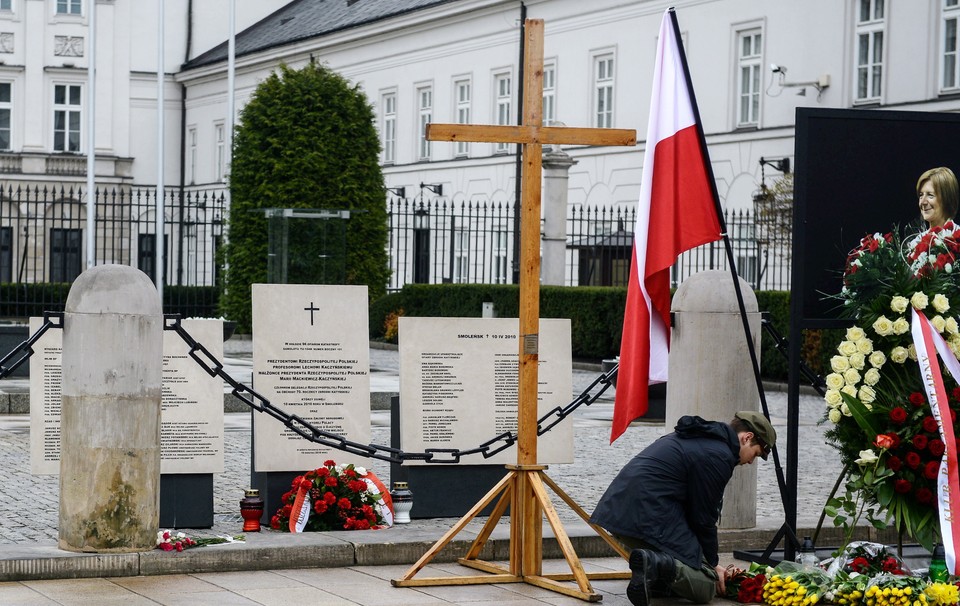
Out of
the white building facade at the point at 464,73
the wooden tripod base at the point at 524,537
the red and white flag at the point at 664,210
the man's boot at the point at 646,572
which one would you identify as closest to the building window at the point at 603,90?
the white building facade at the point at 464,73

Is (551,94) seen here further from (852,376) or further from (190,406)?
(852,376)

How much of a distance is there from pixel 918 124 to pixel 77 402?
471 cm

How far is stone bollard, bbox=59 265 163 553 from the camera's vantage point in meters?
7.84

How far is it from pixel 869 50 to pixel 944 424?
23.7m

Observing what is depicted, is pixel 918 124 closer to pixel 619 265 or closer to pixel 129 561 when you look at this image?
pixel 129 561

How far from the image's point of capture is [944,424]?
25.6 feet

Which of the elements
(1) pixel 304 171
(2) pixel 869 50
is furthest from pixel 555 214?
(2) pixel 869 50

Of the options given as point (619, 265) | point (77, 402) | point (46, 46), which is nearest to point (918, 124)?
point (77, 402)

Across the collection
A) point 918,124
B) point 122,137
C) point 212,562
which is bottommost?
point 212,562

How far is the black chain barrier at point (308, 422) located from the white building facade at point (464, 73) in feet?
58.6

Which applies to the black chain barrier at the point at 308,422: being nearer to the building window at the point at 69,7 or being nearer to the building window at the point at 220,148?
the building window at the point at 220,148

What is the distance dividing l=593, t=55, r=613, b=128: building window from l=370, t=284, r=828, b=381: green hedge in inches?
295

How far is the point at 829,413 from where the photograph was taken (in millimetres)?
8203

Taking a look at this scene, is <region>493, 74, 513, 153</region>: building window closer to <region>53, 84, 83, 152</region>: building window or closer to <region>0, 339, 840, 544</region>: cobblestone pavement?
<region>53, 84, 83, 152</region>: building window
